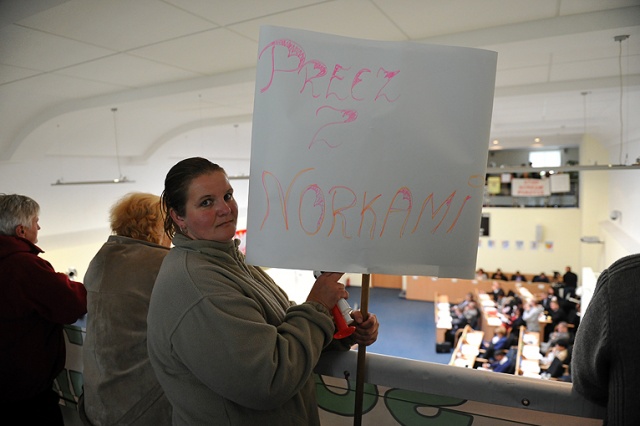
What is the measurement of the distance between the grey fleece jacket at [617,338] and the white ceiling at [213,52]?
2.44 metres

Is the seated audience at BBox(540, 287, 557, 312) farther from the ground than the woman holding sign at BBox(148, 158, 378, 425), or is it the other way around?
the woman holding sign at BBox(148, 158, 378, 425)

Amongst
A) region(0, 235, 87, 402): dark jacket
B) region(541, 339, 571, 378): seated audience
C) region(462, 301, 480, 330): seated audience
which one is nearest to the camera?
region(0, 235, 87, 402): dark jacket

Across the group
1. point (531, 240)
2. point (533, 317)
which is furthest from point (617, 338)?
point (531, 240)

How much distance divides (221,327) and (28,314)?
1345mm

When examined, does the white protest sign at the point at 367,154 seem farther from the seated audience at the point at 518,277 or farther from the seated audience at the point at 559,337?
the seated audience at the point at 518,277

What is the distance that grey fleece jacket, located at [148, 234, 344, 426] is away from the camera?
0.97 m

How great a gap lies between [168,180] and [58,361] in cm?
137

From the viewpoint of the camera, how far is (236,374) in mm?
966

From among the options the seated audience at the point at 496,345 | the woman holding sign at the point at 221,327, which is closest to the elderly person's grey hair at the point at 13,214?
the woman holding sign at the point at 221,327

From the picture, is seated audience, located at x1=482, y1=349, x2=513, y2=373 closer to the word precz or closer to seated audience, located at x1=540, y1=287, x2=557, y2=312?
seated audience, located at x1=540, y1=287, x2=557, y2=312

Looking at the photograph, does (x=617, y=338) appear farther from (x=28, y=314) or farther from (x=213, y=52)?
(x=213, y=52)

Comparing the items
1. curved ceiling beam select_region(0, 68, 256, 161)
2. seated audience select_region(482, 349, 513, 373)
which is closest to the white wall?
seated audience select_region(482, 349, 513, 373)

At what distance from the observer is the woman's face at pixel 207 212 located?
1.17 m

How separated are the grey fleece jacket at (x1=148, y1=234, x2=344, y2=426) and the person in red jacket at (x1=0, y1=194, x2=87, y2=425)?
0.98 m
